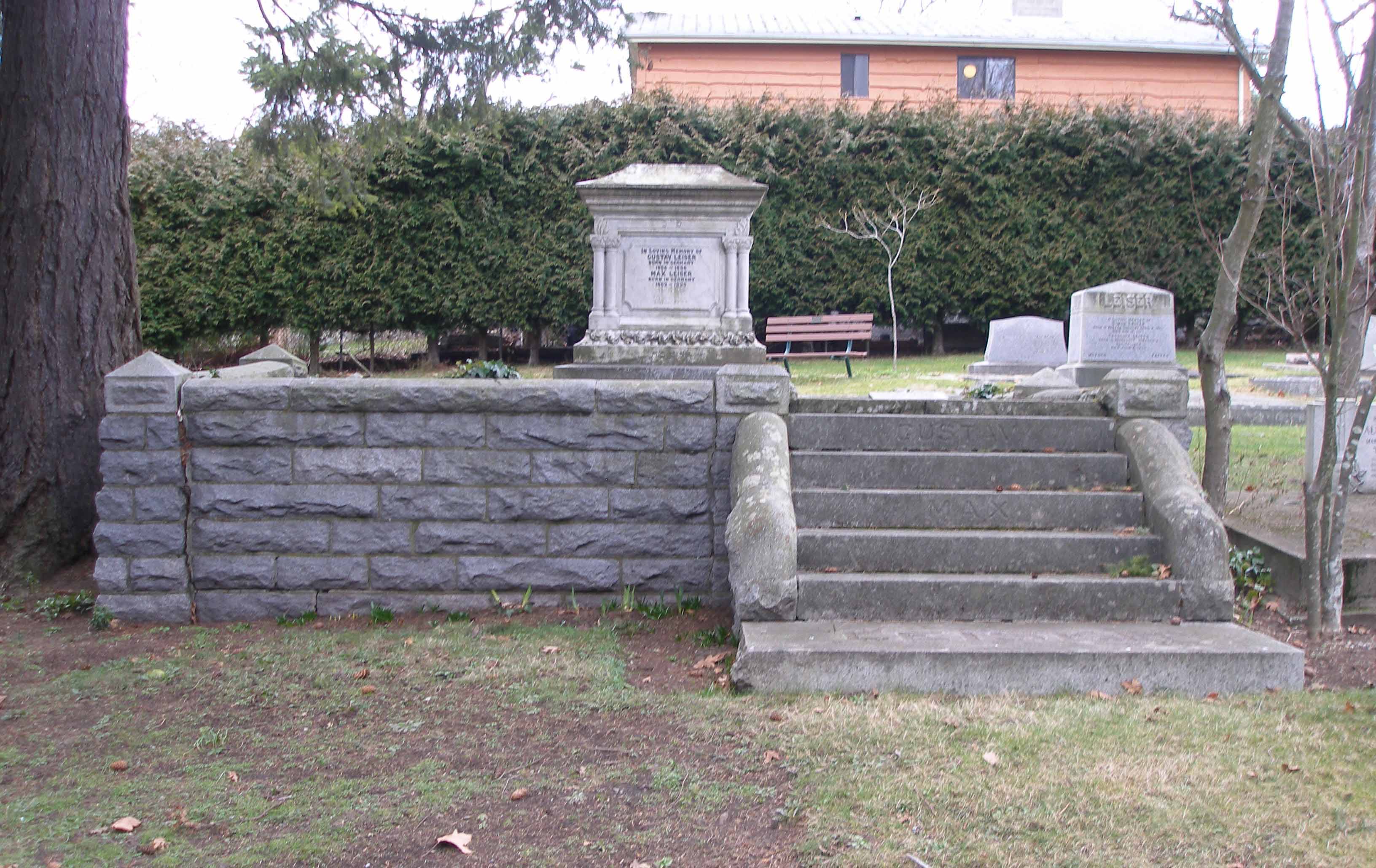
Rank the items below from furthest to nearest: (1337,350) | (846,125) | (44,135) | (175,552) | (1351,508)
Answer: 1. (846,125)
2. (1351,508)
3. (44,135)
4. (175,552)
5. (1337,350)

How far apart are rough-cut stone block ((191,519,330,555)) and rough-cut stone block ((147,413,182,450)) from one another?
1.55ft

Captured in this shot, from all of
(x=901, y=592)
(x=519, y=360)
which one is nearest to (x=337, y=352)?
(x=519, y=360)

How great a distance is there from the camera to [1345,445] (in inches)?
263

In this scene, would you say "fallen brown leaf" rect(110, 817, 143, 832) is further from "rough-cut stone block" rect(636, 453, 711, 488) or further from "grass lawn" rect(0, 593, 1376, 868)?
"rough-cut stone block" rect(636, 453, 711, 488)

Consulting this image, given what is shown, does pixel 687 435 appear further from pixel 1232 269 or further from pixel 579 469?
pixel 1232 269

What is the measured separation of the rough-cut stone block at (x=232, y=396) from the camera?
5895mm

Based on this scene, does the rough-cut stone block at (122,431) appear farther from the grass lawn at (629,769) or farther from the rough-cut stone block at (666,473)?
the rough-cut stone block at (666,473)

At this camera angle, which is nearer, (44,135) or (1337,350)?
(1337,350)

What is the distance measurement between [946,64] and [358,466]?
19091mm

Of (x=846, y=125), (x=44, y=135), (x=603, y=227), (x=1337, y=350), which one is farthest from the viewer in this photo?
(x=846, y=125)

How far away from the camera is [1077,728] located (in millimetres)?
4051

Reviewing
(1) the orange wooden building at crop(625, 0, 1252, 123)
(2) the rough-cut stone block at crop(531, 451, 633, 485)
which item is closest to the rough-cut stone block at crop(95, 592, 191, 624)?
(2) the rough-cut stone block at crop(531, 451, 633, 485)

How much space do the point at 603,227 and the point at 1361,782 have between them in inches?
273

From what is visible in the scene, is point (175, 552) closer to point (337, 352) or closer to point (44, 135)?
point (44, 135)
